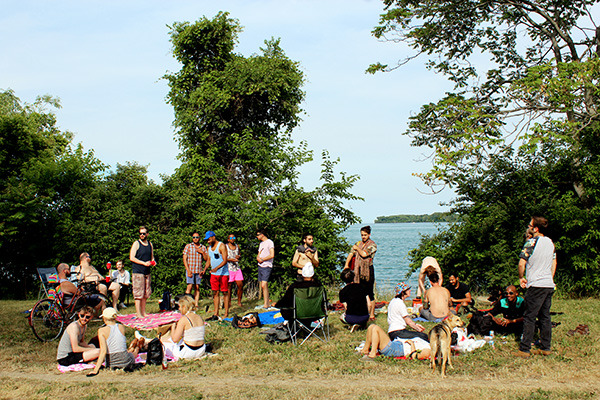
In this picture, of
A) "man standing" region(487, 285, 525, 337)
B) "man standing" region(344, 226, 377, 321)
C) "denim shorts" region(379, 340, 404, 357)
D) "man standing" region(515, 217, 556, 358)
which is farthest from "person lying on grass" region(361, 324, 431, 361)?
"man standing" region(344, 226, 377, 321)

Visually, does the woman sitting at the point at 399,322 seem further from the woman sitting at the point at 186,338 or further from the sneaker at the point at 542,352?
the woman sitting at the point at 186,338

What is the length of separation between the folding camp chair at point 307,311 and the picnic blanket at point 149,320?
294 cm

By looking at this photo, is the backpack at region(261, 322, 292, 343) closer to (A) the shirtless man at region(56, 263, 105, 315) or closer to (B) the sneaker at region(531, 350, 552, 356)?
(B) the sneaker at region(531, 350, 552, 356)

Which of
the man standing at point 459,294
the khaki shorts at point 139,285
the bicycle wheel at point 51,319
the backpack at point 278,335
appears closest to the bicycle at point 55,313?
the bicycle wheel at point 51,319

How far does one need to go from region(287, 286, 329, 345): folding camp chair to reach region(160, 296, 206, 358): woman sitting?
4.75 feet

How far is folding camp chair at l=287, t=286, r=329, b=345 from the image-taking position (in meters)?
7.79

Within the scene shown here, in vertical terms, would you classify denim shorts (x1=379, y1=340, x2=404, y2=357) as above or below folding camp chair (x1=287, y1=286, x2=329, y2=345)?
below

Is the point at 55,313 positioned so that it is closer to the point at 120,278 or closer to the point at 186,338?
the point at 186,338

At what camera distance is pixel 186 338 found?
22.9 feet

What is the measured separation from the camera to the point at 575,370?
19.3ft

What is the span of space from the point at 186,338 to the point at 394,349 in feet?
9.42

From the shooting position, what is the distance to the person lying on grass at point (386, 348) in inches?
260

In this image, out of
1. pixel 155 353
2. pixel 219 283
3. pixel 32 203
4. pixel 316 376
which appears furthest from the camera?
pixel 32 203

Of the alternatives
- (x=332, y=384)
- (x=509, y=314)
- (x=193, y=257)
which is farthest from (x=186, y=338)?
(x=509, y=314)
